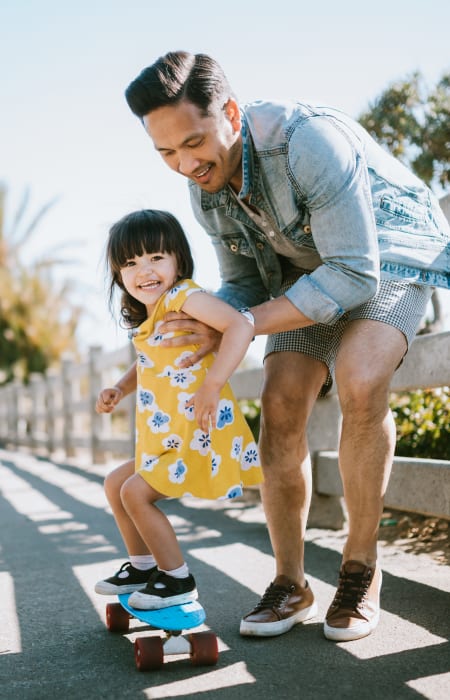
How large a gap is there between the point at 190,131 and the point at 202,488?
0.99 meters

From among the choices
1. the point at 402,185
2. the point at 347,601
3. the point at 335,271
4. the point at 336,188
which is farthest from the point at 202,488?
the point at 402,185

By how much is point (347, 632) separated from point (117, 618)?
0.69m

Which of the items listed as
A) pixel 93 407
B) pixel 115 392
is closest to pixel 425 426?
pixel 115 392

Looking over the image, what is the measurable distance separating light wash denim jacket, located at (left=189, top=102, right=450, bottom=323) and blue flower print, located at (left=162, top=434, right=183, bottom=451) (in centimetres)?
51

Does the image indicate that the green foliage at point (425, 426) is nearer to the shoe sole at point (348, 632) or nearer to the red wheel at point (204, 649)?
the shoe sole at point (348, 632)

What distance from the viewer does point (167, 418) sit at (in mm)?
2283

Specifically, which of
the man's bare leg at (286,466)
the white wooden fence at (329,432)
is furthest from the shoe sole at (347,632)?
the white wooden fence at (329,432)

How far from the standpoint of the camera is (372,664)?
199 cm

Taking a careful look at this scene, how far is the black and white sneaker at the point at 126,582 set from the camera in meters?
2.33

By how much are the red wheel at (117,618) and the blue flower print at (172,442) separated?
54 centimetres

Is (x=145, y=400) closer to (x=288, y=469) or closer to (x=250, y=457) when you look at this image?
(x=250, y=457)

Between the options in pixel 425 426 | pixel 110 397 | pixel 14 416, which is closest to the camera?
pixel 110 397

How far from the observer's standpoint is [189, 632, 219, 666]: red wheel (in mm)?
2027

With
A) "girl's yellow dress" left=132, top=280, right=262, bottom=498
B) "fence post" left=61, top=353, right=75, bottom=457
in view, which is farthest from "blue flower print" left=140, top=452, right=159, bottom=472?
"fence post" left=61, top=353, right=75, bottom=457
